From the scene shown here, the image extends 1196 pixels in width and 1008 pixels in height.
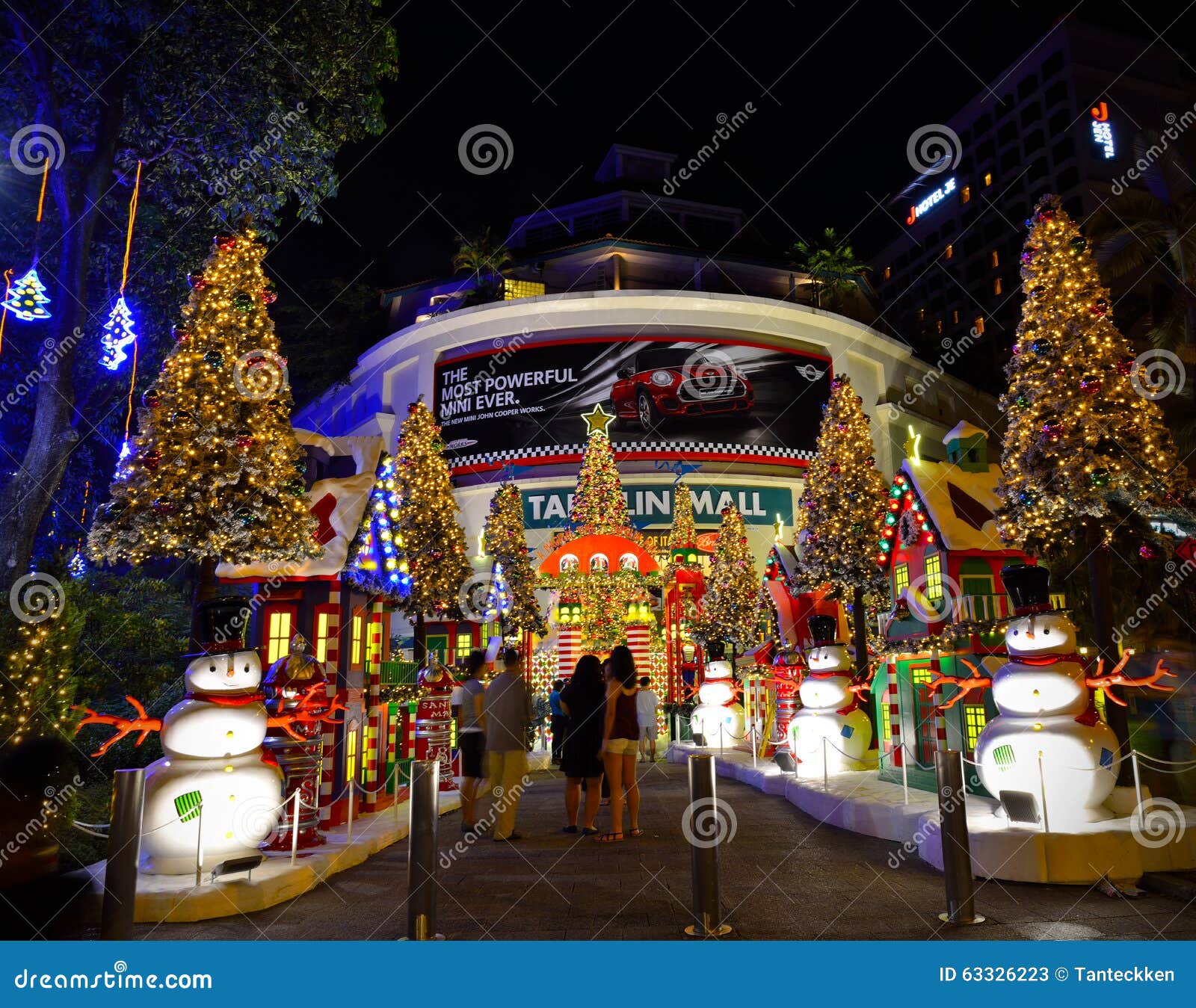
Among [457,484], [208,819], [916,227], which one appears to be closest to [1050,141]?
[916,227]

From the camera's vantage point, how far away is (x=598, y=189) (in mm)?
43531

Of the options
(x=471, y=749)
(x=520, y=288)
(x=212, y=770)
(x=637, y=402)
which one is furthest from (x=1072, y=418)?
(x=520, y=288)

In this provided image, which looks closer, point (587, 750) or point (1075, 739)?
point (1075, 739)

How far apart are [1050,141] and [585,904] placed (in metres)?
63.3

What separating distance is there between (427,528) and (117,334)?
6931 mm

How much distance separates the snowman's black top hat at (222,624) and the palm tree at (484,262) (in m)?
34.0

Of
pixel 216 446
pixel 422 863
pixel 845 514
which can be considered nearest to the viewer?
pixel 422 863

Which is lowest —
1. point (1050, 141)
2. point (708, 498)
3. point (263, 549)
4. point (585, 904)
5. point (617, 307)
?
point (585, 904)

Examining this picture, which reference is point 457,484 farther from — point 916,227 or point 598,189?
point 916,227

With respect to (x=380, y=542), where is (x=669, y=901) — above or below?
below

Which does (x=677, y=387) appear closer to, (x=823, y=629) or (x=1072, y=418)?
(x=823, y=629)

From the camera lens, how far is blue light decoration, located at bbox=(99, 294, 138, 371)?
1220cm

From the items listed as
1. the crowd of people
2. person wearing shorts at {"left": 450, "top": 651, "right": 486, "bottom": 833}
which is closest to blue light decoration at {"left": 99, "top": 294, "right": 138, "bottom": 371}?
person wearing shorts at {"left": 450, "top": 651, "right": 486, "bottom": 833}

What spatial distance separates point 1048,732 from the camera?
22.8 ft
